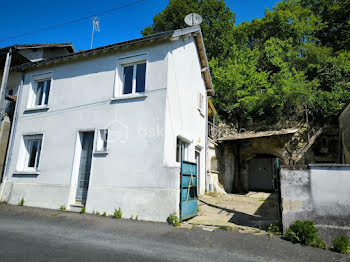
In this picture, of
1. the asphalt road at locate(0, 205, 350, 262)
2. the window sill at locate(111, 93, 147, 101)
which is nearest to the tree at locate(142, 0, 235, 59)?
the window sill at locate(111, 93, 147, 101)

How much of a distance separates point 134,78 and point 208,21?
19097 millimetres

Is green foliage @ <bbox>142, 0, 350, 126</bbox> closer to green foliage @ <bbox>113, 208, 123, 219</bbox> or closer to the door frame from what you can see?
the door frame

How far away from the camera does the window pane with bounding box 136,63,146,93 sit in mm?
8180

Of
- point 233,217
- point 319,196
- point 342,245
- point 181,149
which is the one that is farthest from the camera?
point 181,149

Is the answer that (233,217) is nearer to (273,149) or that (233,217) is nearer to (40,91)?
(273,149)

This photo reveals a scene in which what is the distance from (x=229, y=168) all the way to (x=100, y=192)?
1072cm

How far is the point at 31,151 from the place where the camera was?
9.64 meters

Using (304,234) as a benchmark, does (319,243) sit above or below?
Answer: below

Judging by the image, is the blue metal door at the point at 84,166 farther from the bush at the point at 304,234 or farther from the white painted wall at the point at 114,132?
the bush at the point at 304,234

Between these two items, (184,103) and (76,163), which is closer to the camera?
(76,163)

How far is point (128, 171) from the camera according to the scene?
287 inches

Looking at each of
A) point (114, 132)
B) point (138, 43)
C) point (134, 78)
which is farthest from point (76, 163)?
point (138, 43)

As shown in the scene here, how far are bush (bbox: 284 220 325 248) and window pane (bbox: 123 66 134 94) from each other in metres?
6.53

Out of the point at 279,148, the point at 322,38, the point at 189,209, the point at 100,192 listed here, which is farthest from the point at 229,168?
the point at 322,38
